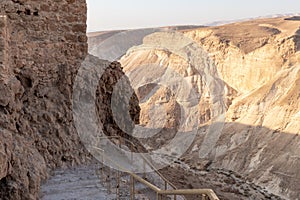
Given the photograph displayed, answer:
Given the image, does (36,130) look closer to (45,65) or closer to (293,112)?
(45,65)

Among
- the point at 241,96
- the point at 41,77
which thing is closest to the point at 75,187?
the point at 41,77

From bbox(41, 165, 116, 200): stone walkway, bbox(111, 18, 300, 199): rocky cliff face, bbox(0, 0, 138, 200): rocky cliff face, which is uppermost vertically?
bbox(0, 0, 138, 200): rocky cliff face

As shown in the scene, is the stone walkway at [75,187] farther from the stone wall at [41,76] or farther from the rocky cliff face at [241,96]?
the rocky cliff face at [241,96]

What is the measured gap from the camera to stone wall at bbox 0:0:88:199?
24.1 feet

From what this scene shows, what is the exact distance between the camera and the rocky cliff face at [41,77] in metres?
7.32

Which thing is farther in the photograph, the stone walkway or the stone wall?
the stone wall

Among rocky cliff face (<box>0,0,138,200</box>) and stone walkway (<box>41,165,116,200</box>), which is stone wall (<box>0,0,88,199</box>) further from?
stone walkway (<box>41,165,116,200</box>)

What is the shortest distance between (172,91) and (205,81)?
3.44m

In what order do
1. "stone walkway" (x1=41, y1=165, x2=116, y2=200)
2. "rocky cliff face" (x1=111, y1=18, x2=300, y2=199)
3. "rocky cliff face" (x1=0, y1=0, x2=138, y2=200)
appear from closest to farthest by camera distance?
"stone walkway" (x1=41, y1=165, x2=116, y2=200) < "rocky cliff face" (x1=0, y1=0, x2=138, y2=200) < "rocky cliff face" (x1=111, y1=18, x2=300, y2=199)

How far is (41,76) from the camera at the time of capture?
865cm

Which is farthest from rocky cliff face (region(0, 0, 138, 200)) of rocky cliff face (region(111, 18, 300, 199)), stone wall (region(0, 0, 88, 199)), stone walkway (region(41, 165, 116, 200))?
rocky cliff face (region(111, 18, 300, 199))

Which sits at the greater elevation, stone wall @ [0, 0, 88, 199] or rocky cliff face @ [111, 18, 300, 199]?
stone wall @ [0, 0, 88, 199]

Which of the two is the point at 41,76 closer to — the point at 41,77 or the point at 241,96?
the point at 41,77

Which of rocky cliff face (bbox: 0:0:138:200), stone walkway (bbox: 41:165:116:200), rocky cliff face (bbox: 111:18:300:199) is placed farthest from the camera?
rocky cliff face (bbox: 111:18:300:199)
